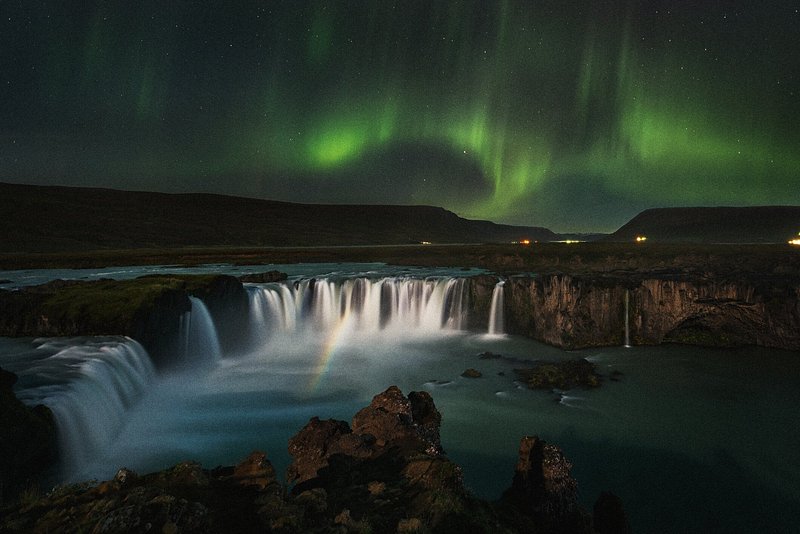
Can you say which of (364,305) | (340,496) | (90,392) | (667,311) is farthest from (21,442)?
(667,311)

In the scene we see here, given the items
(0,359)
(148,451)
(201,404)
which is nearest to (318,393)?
(201,404)

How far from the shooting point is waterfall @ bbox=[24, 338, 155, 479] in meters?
13.0

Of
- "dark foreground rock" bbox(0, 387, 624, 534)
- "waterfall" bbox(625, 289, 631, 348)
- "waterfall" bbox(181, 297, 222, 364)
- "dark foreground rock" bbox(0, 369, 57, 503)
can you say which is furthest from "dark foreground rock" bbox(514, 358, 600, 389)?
"dark foreground rock" bbox(0, 369, 57, 503)

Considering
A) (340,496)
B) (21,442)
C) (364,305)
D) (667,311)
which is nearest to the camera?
(340,496)

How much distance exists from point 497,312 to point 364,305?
35.6 feet

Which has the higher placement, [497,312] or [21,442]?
[497,312]

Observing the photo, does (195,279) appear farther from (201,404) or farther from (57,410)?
(57,410)

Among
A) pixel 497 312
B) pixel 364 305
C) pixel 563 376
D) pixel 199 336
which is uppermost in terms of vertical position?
pixel 497 312

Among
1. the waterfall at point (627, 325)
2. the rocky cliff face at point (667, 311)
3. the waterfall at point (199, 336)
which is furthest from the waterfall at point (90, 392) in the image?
the waterfall at point (627, 325)

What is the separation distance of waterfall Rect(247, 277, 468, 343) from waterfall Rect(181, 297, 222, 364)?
5.70 meters

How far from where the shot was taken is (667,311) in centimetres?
2686

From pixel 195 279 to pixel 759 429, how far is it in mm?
30957

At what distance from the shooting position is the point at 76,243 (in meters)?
138

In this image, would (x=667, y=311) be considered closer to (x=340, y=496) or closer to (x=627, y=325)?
(x=627, y=325)
